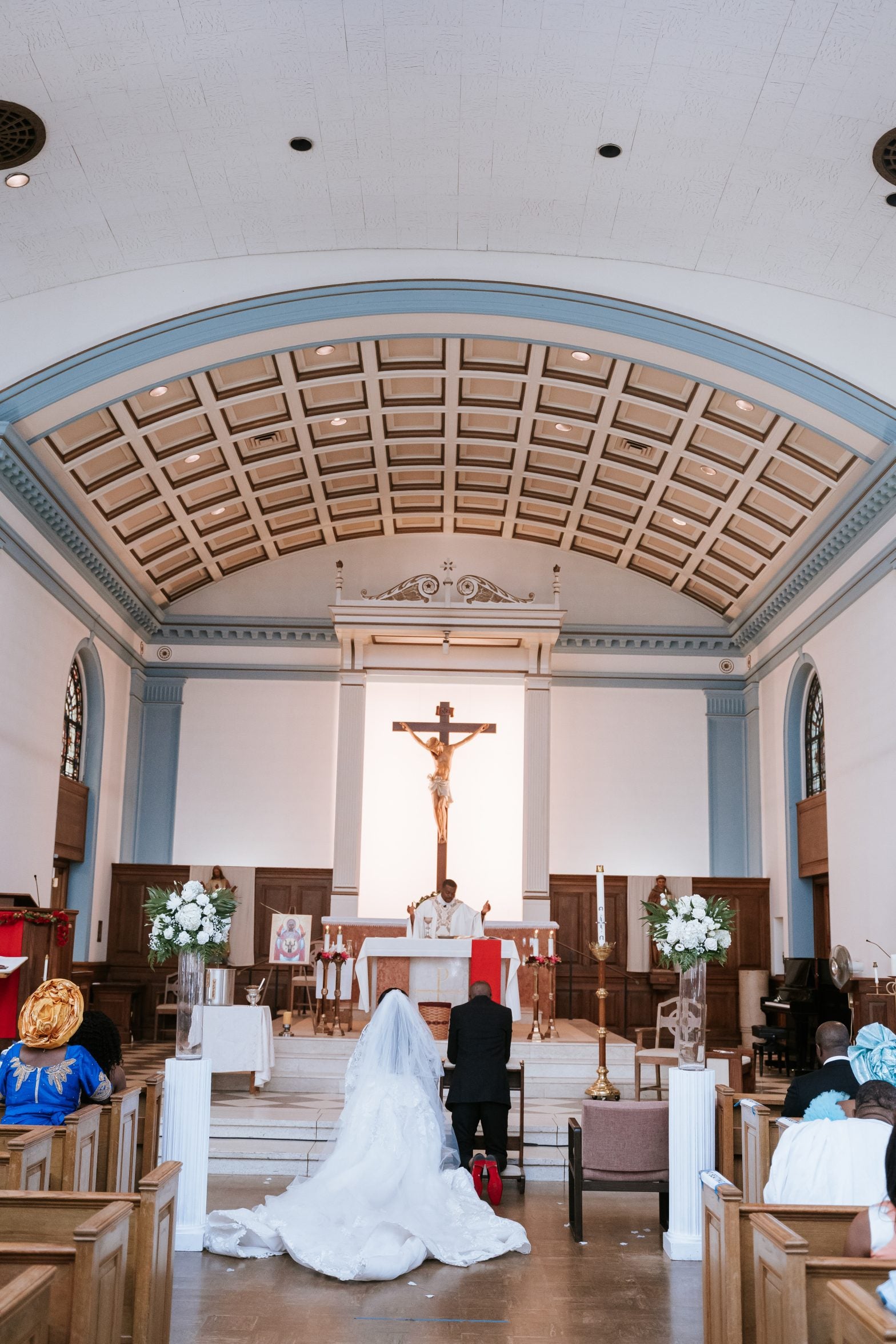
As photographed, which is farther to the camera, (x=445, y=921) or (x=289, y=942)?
(x=445, y=921)

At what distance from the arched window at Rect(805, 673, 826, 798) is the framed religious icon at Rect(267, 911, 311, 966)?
22.9 feet

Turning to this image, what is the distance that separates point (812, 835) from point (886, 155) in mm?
8946

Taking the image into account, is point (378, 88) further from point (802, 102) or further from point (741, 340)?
point (741, 340)

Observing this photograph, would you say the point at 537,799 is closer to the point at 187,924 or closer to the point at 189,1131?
the point at 187,924

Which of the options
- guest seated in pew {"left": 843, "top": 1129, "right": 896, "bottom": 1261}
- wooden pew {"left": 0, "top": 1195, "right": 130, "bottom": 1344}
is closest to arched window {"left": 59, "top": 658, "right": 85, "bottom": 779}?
wooden pew {"left": 0, "top": 1195, "right": 130, "bottom": 1344}

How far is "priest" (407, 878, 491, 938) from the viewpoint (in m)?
15.0

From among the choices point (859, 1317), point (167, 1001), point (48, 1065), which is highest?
point (48, 1065)

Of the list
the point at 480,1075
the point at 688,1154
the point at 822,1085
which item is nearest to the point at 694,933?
the point at 688,1154

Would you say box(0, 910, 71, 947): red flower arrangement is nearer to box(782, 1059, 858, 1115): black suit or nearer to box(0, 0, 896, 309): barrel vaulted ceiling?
box(0, 0, 896, 309): barrel vaulted ceiling

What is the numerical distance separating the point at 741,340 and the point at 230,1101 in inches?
348

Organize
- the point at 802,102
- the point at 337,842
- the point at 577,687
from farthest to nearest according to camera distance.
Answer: the point at 577,687 < the point at 337,842 < the point at 802,102

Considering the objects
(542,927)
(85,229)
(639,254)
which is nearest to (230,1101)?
(542,927)

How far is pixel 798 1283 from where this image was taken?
4012 millimetres

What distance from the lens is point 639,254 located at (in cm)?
1209
